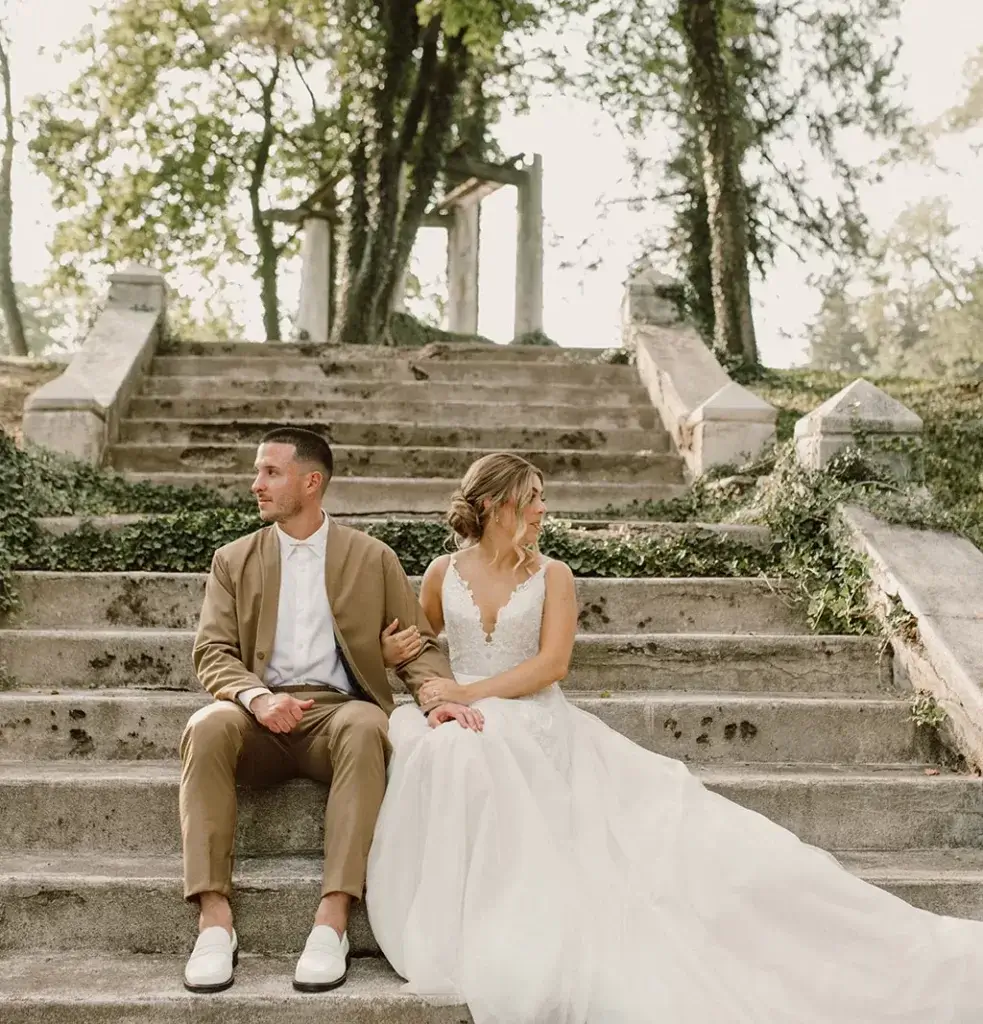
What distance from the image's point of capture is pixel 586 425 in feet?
29.1

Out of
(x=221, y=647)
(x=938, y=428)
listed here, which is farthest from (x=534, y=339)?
(x=221, y=647)

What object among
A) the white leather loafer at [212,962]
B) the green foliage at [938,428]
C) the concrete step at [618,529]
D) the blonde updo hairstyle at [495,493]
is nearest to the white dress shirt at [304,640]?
the blonde updo hairstyle at [495,493]

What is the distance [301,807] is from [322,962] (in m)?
0.74

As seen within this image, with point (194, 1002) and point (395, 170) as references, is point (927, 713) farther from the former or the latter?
point (395, 170)

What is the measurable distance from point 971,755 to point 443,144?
12405 millimetres

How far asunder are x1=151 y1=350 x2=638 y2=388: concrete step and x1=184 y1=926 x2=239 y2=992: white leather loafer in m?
6.84

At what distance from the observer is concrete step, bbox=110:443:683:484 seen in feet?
26.2

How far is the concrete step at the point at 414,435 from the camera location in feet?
27.7

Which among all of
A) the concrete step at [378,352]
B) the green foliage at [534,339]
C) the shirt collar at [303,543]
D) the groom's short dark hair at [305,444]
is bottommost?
the shirt collar at [303,543]

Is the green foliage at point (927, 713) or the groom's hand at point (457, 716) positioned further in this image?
the green foliage at point (927, 713)

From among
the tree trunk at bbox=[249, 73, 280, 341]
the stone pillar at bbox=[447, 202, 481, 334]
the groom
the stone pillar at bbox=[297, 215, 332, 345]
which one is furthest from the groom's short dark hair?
the stone pillar at bbox=[447, 202, 481, 334]

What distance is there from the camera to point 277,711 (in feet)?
11.5

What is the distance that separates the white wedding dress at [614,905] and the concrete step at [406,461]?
14.6ft

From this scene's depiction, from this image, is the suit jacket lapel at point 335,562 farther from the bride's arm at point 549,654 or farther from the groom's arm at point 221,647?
the bride's arm at point 549,654
